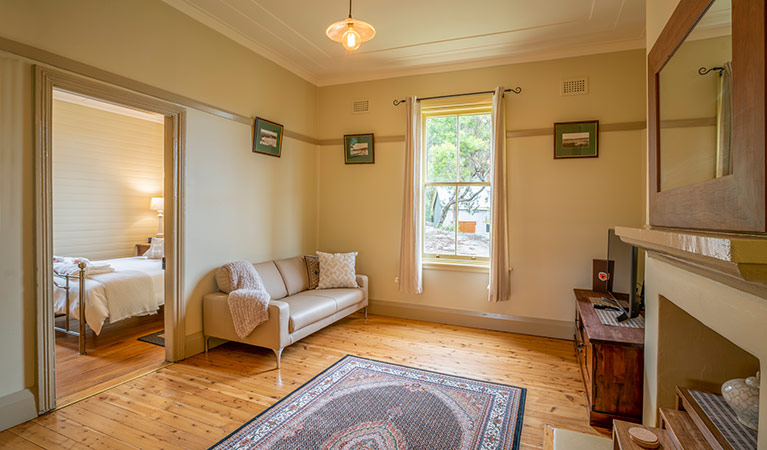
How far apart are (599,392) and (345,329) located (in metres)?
2.70

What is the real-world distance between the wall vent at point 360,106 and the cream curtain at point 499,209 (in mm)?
1672

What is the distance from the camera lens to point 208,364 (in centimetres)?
331

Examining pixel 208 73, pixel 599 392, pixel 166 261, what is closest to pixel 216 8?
pixel 208 73

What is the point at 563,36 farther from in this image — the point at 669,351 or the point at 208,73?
the point at 208,73

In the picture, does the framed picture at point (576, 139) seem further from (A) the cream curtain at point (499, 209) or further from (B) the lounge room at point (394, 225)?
(A) the cream curtain at point (499, 209)

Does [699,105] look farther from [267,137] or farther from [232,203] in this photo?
[267,137]

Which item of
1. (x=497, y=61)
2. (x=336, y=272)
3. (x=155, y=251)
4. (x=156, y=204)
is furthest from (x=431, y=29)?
(x=156, y=204)

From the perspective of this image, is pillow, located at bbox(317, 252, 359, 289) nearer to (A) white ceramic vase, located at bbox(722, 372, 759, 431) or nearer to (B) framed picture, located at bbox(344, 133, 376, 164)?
(B) framed picture, located at bbox(344, 133, 376, 164)

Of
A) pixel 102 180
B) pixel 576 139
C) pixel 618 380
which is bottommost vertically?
pixel 618 380

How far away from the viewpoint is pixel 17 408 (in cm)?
232

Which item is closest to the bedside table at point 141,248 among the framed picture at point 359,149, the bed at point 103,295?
the bed at point 103,295

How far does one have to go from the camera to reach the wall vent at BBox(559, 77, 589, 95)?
3994 millimetres

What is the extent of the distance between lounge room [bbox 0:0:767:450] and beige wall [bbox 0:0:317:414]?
20 mm

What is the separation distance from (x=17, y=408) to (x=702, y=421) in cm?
365
